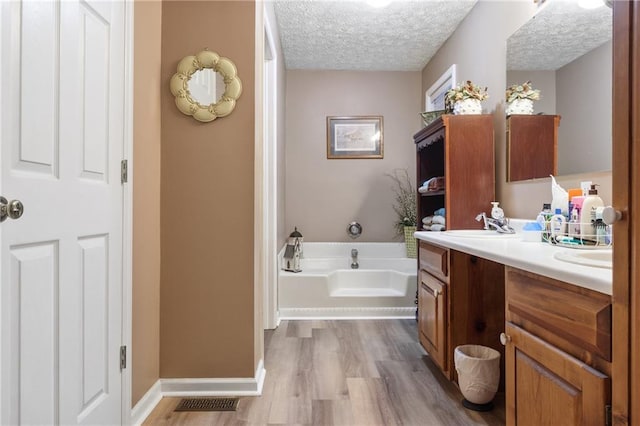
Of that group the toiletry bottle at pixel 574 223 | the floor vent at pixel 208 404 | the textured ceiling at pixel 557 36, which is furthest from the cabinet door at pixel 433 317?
the textured ceiling at pixel 557 36

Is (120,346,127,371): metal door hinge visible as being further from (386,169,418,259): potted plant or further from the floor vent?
(386,169,418,259): potted plant

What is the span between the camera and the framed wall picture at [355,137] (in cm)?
435

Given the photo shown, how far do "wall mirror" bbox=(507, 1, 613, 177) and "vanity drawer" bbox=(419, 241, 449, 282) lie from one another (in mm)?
738

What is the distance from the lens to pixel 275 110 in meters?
3.20

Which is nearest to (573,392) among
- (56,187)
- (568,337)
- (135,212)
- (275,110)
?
(568,337)

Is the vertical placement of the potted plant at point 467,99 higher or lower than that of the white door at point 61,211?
higher

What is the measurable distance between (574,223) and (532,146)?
32.7 inches

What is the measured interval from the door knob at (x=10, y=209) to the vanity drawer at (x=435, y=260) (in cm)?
180

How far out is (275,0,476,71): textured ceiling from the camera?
3018 millimetres

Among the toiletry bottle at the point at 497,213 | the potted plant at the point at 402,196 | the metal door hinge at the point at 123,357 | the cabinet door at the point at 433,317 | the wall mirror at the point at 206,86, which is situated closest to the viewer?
the metal door hinge at the point at 123,357

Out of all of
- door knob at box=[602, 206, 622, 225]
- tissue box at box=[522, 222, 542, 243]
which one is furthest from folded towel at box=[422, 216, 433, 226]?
door knob at box=[602, 206, 622, 225]

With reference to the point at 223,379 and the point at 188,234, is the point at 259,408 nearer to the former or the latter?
the point at 223,379

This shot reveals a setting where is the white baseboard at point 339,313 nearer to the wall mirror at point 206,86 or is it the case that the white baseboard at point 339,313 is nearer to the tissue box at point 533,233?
the tissue box at point 533,233

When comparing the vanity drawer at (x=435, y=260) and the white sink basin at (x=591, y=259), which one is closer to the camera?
the white sink basin at (x=591, y=259)
